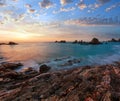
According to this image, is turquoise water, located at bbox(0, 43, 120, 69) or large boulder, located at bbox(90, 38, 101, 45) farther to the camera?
large boulder, located at bbox(90, 38, 101, 45)

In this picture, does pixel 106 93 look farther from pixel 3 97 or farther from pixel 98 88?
pixel 3 97

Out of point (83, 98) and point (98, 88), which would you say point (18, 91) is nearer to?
point (83, 98)

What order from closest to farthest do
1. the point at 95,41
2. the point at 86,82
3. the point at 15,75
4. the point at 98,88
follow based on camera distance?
the point at 98,88 → the point at 86,82 → the point at 15,75 → the point at 95,41

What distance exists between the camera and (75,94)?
8.66 meters

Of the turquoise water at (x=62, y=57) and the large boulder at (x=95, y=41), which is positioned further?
the large boulder at (x=95, y=41)

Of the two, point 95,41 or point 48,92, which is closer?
point 48,92

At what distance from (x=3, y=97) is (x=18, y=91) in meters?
1.09

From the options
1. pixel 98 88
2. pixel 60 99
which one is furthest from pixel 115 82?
pixel 60 99

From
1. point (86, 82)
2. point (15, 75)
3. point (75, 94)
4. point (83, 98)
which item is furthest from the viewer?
point (15, 75)

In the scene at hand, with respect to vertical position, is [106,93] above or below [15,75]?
above

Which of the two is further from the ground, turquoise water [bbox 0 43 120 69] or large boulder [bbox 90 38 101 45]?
large boulder [bbox 90 38 101 45]

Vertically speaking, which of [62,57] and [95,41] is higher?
[95,41]

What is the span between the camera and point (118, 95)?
8352 mm

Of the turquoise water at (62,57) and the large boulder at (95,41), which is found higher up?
the large boulder at (95,41)
